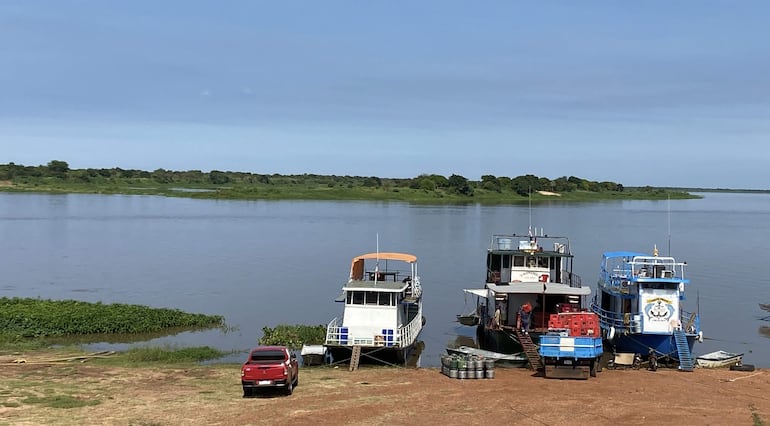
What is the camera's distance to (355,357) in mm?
32281

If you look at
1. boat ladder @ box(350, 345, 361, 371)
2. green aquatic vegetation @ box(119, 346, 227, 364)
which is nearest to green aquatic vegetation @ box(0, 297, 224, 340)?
green aquatic vegetation @ box(119, 346, 227, 364)

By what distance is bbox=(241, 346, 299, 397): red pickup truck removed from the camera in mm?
24094

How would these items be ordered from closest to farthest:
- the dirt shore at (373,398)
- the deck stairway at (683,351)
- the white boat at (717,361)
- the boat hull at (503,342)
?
the dirt shore at (373,398) → the deck stairway at (683,351) → the white boat at (717,361) → the boat hull at (503,342)

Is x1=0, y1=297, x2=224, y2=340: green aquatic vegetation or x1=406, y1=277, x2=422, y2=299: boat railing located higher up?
x1=406, y1=277, x2=422, y2=299: boat railing

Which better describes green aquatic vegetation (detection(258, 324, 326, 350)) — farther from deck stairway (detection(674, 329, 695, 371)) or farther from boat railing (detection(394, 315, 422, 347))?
deck stairway (detection(674, 329, 695, 371))

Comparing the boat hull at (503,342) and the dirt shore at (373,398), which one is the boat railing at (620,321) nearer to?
the dirt shore at (373,398)

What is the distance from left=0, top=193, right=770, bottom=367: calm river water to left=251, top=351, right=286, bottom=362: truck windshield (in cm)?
1089

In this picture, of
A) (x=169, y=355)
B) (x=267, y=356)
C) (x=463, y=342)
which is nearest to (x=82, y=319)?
(x=169, y=355)

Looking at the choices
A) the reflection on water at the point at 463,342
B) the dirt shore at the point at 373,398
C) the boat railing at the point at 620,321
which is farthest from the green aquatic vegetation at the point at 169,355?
the boat railing at the point at 620,321

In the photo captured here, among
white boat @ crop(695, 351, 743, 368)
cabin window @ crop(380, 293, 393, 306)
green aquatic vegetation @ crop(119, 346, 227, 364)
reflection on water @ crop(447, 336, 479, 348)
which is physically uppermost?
cabin window @ crop(380, 293, 393, 306)

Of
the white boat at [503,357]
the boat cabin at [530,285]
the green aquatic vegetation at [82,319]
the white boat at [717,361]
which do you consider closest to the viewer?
the white boat at [503,357]

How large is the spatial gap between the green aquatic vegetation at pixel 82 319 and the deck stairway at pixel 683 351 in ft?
82.1

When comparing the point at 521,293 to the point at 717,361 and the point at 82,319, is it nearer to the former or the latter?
the point at 717,361

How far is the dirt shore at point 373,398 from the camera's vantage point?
21.9m
